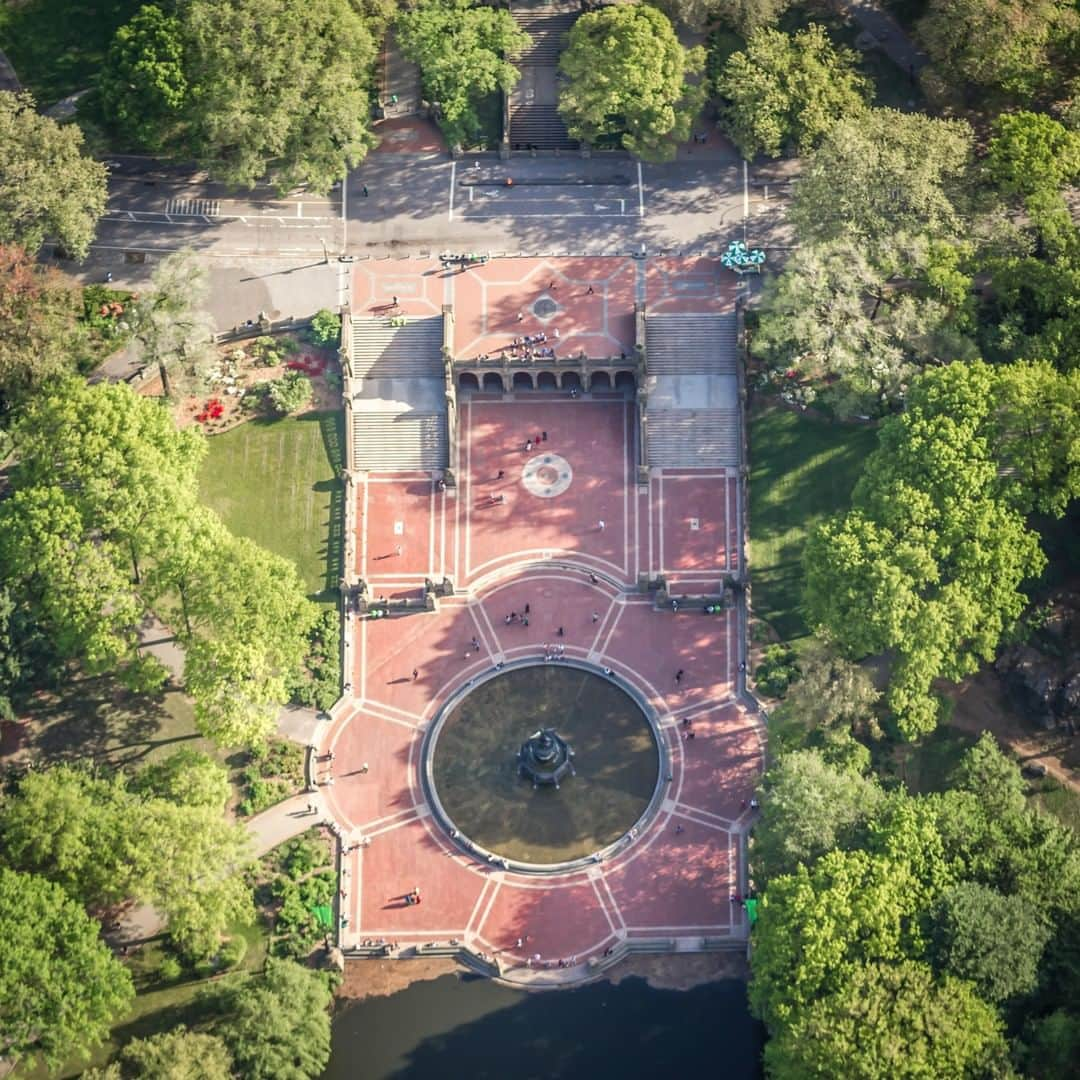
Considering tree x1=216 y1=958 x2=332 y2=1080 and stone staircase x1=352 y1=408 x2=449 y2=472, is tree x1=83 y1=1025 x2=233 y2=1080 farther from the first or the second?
stone staircase x1=352 y1=408 x2=449 y2=472

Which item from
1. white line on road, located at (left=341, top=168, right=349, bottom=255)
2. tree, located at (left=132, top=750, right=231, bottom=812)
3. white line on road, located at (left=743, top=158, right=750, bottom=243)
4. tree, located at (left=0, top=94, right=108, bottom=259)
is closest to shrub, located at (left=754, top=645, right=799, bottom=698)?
white line on road, located at (left=743, top=158, right=750, bottom=243)

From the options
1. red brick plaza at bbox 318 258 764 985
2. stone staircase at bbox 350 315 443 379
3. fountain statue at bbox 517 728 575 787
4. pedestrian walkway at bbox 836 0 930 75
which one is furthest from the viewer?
pedestrian walkway at bbox 836 0 930 75

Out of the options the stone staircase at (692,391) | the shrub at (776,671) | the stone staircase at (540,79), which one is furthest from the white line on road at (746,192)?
the shrub at (776,671)

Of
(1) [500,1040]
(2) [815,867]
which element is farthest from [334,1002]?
(2) [815,867]

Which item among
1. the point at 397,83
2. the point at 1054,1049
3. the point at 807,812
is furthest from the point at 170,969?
the point at 397,83

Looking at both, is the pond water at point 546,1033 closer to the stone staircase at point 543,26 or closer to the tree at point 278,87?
the tree at point 278,87

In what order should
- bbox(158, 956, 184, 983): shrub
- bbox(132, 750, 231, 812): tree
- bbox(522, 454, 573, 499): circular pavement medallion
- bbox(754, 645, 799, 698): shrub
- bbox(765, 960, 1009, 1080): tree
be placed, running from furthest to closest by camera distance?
bbox(522, 454, 573, 499): circular pavement medallion
bbox(754, 645, 799, 698): shrub
bbox(158, 956, 184, 983): shrub
bbox(132, 750, 231, 812): tree
bbox(765, 960, 1009, 1080): tree

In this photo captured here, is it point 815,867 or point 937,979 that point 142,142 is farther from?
point 937,979

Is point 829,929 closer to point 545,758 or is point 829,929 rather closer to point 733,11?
point 545,758
